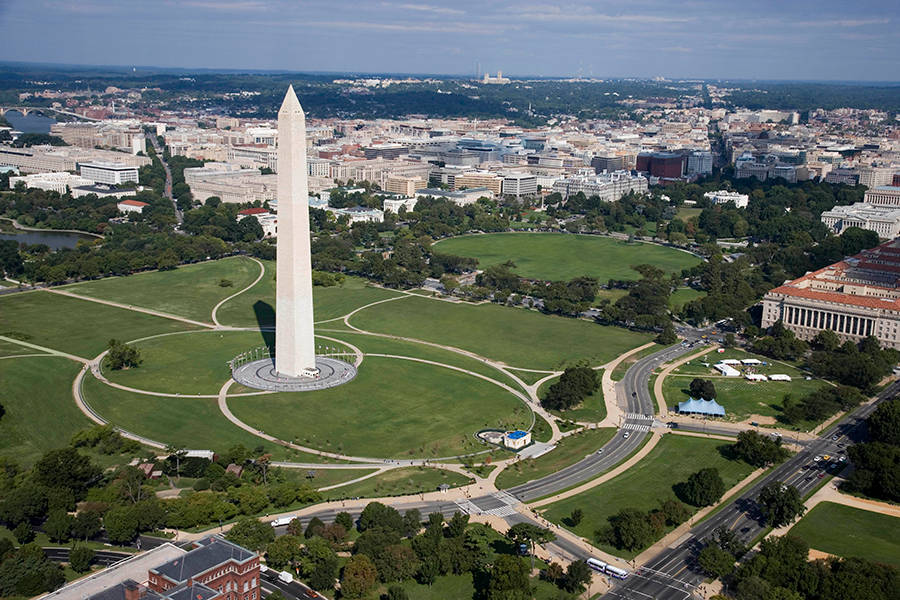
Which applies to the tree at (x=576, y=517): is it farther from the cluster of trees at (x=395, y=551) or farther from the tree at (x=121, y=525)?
the tree at (x=121, y=525)

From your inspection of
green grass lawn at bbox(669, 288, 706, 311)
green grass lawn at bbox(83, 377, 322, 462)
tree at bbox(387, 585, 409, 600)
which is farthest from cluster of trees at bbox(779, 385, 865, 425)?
tree at bbox(387, 585, 409, 600)

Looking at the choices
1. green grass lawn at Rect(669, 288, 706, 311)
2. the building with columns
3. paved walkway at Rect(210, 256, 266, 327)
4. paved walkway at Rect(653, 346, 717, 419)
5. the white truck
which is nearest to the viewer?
the white truck

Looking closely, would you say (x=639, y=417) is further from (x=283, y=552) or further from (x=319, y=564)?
(x=283, y=552)

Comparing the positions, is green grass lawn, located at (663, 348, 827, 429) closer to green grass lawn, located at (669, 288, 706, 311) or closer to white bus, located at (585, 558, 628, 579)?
green grass lawn, located at (669, 288, 706, 311)

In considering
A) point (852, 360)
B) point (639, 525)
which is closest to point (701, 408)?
point (852, 360)

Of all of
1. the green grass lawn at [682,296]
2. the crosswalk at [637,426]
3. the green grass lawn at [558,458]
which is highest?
the green grass lawn at [682,296]

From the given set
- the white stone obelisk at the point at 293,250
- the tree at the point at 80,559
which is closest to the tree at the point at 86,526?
the tree at the point at 80,559
